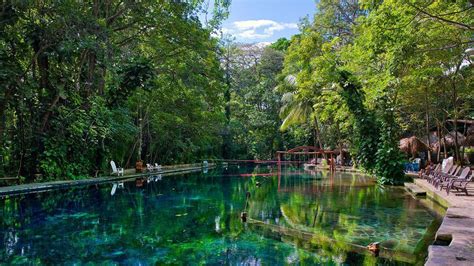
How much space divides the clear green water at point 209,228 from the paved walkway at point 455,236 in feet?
1.60

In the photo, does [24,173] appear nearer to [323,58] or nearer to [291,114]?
[323,58]

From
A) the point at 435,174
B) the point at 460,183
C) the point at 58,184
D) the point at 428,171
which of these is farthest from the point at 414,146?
the point at 58,184

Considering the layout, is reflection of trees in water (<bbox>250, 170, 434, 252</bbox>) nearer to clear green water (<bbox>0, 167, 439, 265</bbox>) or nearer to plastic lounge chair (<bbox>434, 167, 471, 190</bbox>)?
clear green water (<bbox>0, 167, 439, 265</bbox>)

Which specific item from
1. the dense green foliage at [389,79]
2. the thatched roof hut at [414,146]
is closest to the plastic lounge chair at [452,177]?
the dense green foliage at [389,79]

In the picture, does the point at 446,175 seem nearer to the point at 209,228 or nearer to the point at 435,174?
the point at 435,174

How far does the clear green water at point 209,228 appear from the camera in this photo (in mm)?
6328

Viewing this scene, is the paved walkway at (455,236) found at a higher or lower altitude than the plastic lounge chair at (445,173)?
lower

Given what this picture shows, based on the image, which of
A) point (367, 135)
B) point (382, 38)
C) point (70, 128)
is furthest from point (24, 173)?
point (367, 135)

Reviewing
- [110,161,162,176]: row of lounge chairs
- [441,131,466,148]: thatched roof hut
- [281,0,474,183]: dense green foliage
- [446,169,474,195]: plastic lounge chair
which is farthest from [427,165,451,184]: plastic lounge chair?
[110,161,162,176]: row of lounge chairs

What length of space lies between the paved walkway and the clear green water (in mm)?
487

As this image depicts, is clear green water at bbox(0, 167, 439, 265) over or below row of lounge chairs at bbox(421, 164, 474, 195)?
below

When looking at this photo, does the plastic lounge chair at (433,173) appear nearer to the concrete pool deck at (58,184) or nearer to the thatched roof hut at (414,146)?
the thatched roof hut at (414,146)

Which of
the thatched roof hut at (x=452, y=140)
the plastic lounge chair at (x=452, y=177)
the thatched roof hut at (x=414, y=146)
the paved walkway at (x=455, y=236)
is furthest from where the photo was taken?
the thatched roof hut at (x=452, y=140)

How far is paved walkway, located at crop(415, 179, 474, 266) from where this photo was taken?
188 inches
